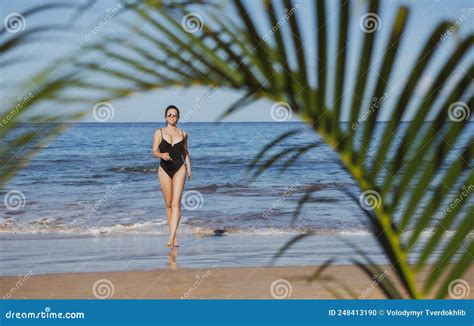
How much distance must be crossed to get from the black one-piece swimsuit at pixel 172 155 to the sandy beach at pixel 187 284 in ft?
8.39

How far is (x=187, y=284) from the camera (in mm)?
7562

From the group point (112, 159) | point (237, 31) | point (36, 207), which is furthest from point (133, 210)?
point (237, 31)

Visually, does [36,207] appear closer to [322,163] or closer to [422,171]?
[322,163]

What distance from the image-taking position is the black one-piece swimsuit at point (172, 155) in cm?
432
